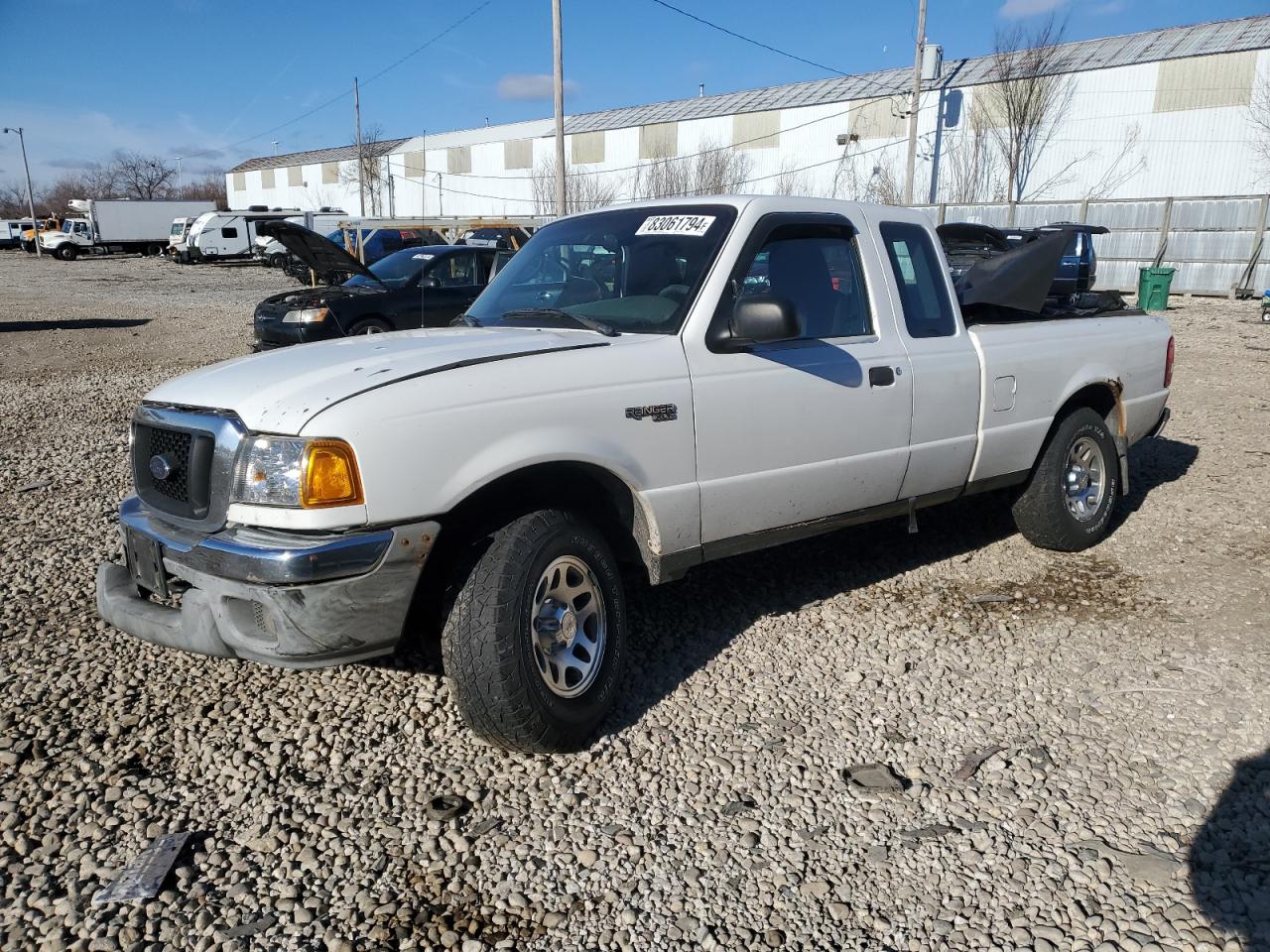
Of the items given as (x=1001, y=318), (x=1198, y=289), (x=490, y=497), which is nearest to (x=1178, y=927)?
(x=490, y=497)

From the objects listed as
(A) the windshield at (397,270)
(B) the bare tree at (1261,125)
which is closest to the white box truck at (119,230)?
(A) the windshield at (397,270)

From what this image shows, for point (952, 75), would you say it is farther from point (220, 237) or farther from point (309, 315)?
point (309, 315)

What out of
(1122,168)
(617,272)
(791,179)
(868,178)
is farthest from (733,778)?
(791,179)

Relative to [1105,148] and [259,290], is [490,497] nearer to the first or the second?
[259,290]

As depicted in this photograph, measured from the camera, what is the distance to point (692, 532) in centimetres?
370

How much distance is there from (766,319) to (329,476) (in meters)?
1.62

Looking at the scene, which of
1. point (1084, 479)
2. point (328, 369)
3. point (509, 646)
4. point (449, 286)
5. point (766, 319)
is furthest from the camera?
point (449, 286)

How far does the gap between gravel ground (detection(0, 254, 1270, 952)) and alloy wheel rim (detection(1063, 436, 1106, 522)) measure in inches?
11.8

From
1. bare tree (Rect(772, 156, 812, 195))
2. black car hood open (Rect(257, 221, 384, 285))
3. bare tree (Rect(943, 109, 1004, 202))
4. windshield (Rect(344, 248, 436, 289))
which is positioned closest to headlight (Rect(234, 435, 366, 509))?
black car hood open (Rect(257, 221, 384, 285))

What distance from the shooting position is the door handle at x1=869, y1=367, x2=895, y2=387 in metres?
4.18

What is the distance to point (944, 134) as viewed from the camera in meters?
40.1

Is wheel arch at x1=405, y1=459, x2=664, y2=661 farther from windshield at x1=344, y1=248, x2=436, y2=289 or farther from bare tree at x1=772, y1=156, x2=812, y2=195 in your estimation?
bare tree at x1=772, y1=156, x2=812, y2=195

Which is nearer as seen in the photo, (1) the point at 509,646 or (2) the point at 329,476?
(2) the point at 329,476

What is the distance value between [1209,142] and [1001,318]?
35.7 metres
